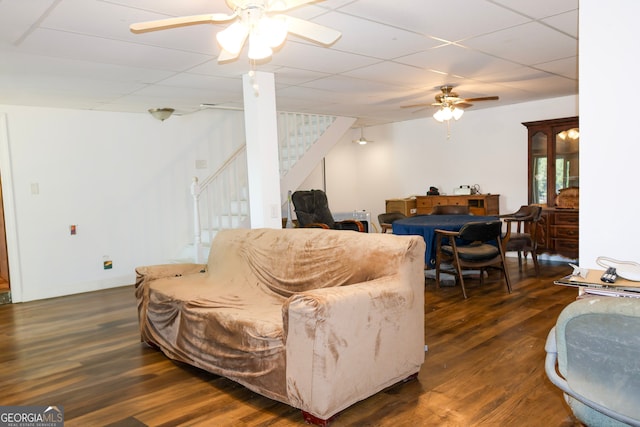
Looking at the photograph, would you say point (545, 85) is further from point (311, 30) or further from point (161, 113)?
point (161, 113)

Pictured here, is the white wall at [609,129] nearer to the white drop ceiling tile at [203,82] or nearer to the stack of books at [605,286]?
the stack of books at [605,286]

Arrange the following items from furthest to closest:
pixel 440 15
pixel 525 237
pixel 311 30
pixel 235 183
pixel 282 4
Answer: pixel 235 183
pixel 525 237
pixel 440 15
pixel 311 30
pixel 282 4

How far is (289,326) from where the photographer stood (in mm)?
2355

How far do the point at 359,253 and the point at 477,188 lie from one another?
5.09m

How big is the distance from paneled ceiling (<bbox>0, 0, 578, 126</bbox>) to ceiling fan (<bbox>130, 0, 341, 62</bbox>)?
0.69 ft

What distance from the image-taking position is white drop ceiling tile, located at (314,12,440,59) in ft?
9.99

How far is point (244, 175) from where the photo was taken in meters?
6.91

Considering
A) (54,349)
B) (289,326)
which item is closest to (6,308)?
(54,349)

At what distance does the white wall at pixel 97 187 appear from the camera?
5461 mm

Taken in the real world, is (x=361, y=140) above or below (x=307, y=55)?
below

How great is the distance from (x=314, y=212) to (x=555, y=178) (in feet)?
11.2

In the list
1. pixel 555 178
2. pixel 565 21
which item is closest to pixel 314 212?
pixel 555 178

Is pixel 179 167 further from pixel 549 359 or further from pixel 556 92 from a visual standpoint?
pixel 549 359

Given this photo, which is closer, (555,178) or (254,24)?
(254,24)
